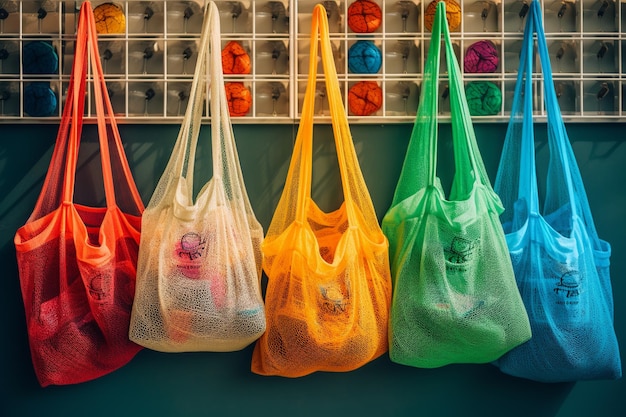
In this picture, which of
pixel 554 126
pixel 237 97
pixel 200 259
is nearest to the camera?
pixel 200 259

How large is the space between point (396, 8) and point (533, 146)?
0.62 meters

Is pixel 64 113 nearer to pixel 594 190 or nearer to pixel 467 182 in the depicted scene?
pixel 467 182

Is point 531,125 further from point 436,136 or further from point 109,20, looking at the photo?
point 109,20

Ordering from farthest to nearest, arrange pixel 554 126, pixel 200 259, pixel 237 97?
pixel 237 97, pixel 554 126, pixel 200 259

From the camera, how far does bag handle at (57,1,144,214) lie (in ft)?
6.68

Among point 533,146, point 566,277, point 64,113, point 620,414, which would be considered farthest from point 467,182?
point 64,113

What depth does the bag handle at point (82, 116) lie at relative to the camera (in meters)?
2.04

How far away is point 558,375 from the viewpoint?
203cm

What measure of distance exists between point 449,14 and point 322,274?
926mm

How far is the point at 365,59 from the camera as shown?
85.7 inches

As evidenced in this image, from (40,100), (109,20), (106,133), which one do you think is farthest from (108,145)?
(109,20)

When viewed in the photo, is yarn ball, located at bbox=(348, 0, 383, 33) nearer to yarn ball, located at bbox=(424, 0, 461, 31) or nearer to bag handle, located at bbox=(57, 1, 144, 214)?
yarn ball, located at bbox=(424, 0, 461, 31)

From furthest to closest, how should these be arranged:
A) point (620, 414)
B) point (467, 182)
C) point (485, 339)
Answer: point (620, 414) → point (467, 182) → point (485, 339)

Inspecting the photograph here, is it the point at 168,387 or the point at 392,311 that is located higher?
the point at 392,311
